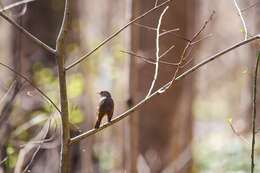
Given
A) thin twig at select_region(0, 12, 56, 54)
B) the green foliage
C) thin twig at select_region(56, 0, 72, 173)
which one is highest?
thin twig at select_region(0, 12, 56, 54)

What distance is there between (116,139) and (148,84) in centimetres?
416

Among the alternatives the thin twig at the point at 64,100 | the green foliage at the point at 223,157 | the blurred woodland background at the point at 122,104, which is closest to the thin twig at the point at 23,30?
the thin twig at the point at 64,100

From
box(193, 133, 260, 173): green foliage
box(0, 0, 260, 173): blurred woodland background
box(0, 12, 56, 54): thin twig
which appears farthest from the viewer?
box(193, 133, 260, 173): green foliage

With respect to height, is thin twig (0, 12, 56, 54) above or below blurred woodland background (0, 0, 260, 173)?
above

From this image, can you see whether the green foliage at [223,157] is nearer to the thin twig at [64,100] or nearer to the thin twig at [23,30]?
the thin twig at [64,100]

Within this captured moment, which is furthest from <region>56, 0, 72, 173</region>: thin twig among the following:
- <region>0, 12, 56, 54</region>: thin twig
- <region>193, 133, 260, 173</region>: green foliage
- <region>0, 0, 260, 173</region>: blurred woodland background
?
<region>193, 133, 260, 173</region>: green foliage

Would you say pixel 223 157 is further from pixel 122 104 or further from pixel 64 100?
pixel 64 100

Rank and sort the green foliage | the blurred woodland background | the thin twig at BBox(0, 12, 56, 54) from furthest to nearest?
the green foliage, the blurred woodland background, the thin twig at BBox(0, 12, 56, 54)

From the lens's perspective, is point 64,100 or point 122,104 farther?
point 122,104

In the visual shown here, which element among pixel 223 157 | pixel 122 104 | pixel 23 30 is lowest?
pixel 223 157

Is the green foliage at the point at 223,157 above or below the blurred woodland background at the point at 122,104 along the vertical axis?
below

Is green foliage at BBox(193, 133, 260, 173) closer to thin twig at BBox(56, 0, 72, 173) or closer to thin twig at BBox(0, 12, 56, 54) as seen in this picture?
thin twig at BBox(56, 0, 72, 173)

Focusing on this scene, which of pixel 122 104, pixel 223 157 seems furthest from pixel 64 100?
pixel 223 157

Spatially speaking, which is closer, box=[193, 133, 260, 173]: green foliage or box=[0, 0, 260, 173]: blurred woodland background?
box=[0, 0, 260, 173]: blurred woodland background
